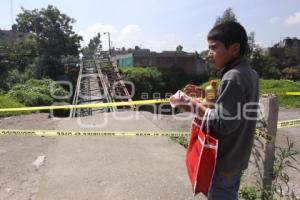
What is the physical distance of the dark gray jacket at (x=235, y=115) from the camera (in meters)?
2.47

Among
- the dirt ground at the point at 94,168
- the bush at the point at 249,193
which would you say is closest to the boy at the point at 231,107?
the bush at the point at 249,193

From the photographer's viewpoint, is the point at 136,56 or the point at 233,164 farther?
the point at 136,56

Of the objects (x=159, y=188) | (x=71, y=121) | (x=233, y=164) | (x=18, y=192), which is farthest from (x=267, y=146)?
(x=71, y=121)

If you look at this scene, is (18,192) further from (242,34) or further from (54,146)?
(242,34)

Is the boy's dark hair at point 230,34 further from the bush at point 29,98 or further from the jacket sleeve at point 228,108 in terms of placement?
the bush at point 29,98

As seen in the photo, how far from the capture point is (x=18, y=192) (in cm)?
498

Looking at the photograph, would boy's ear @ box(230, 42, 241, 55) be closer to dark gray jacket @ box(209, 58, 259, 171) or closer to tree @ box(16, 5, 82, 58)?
dark gray jacket @ box(209, 58, 259, 171)

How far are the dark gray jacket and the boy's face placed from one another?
45 millimetres

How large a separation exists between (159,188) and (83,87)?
28.5m

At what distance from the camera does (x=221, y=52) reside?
264 cm

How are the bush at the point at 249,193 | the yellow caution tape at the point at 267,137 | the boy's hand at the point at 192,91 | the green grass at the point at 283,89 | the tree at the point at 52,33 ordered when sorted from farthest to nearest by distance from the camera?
the tree at the point at 52,33
the green grass at the point at 283,89
the bush at the point at 249,193
the yellow caution tape at the point at 267,137
the boy's hand at the point at 192,91

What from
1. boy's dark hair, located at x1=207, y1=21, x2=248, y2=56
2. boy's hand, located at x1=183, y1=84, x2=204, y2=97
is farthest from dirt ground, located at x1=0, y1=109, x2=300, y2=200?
boy's dark hair, located at x1=207, y1=21, x2=248, y2=56

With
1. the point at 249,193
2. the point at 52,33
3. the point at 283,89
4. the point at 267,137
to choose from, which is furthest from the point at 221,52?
the point at 52,33

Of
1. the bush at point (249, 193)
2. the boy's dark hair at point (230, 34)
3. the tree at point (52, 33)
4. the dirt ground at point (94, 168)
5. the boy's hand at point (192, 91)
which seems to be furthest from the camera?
the tree at point (52, 33)
